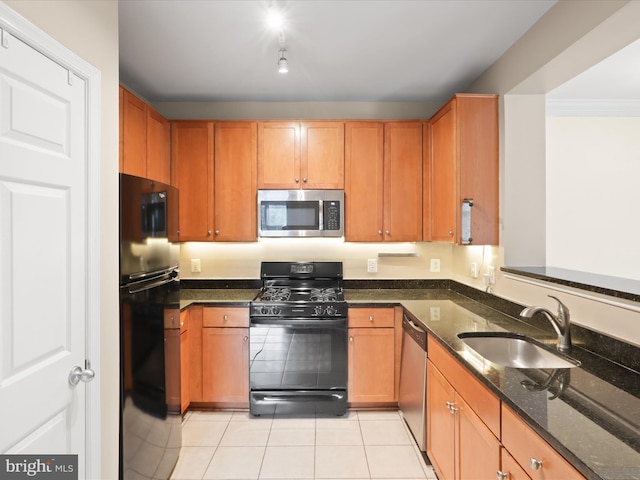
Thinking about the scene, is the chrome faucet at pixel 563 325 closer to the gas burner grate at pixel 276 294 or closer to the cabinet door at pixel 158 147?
the gas burner grate at pixel 276 294

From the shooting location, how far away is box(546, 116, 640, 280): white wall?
2996 millimetres

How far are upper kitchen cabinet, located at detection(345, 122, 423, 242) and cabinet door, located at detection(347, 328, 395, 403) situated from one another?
0.84m

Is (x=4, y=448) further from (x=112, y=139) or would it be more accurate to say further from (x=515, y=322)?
(x=515, y=322)

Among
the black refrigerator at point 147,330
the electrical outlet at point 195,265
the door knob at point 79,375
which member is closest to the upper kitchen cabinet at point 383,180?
the electrical outlet at point 195,265

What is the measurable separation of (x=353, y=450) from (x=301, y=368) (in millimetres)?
671

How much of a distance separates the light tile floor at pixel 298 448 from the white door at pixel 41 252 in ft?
3.42

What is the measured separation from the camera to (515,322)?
217cm

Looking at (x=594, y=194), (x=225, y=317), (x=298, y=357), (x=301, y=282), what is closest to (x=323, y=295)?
(x=301, y=282)

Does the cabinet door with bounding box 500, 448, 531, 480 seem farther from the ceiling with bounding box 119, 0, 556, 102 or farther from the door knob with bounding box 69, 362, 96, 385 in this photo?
the ceiling with bounding box 119, 0, 556, 102

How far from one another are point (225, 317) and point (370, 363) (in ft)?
3.98

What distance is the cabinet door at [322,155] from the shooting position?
306 centimetres

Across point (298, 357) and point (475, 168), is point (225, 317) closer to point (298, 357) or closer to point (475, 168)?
point (298, 357)

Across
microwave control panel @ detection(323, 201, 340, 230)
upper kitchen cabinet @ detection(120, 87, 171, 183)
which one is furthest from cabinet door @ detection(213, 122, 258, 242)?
microwave control panel @ detection(323, 201, 340, 230)

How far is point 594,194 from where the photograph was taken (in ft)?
9.87
